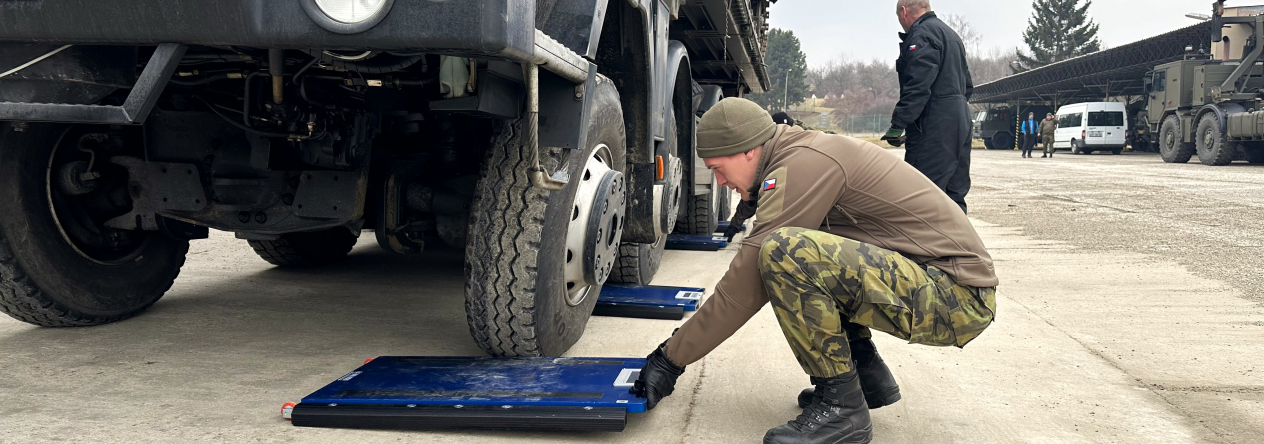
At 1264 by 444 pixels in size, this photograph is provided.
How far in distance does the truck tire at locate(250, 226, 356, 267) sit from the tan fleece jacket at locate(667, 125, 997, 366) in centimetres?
313

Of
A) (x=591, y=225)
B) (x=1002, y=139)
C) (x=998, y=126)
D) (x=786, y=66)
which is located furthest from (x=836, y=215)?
(x=786, y=66)

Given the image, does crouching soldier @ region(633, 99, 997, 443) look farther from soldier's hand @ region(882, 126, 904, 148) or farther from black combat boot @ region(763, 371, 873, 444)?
soldier's hand @ region(882, 126, 904, 148)

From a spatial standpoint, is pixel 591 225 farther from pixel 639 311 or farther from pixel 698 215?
pixel 698 215

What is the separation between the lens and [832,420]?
91.7 inches

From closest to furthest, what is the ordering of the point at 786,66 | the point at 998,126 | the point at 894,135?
the point at 894,135 < the point at 998,126 < the point at 786,66

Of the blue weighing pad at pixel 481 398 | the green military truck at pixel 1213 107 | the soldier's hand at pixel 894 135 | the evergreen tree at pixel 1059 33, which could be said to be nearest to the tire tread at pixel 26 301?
the blue weighing pad at pixel 481 398

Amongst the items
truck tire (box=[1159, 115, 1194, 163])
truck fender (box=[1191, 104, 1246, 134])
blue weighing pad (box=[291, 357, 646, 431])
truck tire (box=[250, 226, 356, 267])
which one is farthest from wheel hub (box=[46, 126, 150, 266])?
truck tire (box=[1159, 115, 1194, 163])

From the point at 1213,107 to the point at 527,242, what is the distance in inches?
821

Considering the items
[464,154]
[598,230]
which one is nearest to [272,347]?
[464,154]

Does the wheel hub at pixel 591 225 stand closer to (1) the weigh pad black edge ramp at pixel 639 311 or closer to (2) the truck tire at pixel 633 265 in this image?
(1) the weigh pad black edge ramp at pixel 639 311

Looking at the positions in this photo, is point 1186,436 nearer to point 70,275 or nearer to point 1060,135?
point 70,275

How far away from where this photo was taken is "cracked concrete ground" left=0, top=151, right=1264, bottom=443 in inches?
96.9

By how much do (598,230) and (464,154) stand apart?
0.81 m

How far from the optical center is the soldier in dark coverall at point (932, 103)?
472cm
